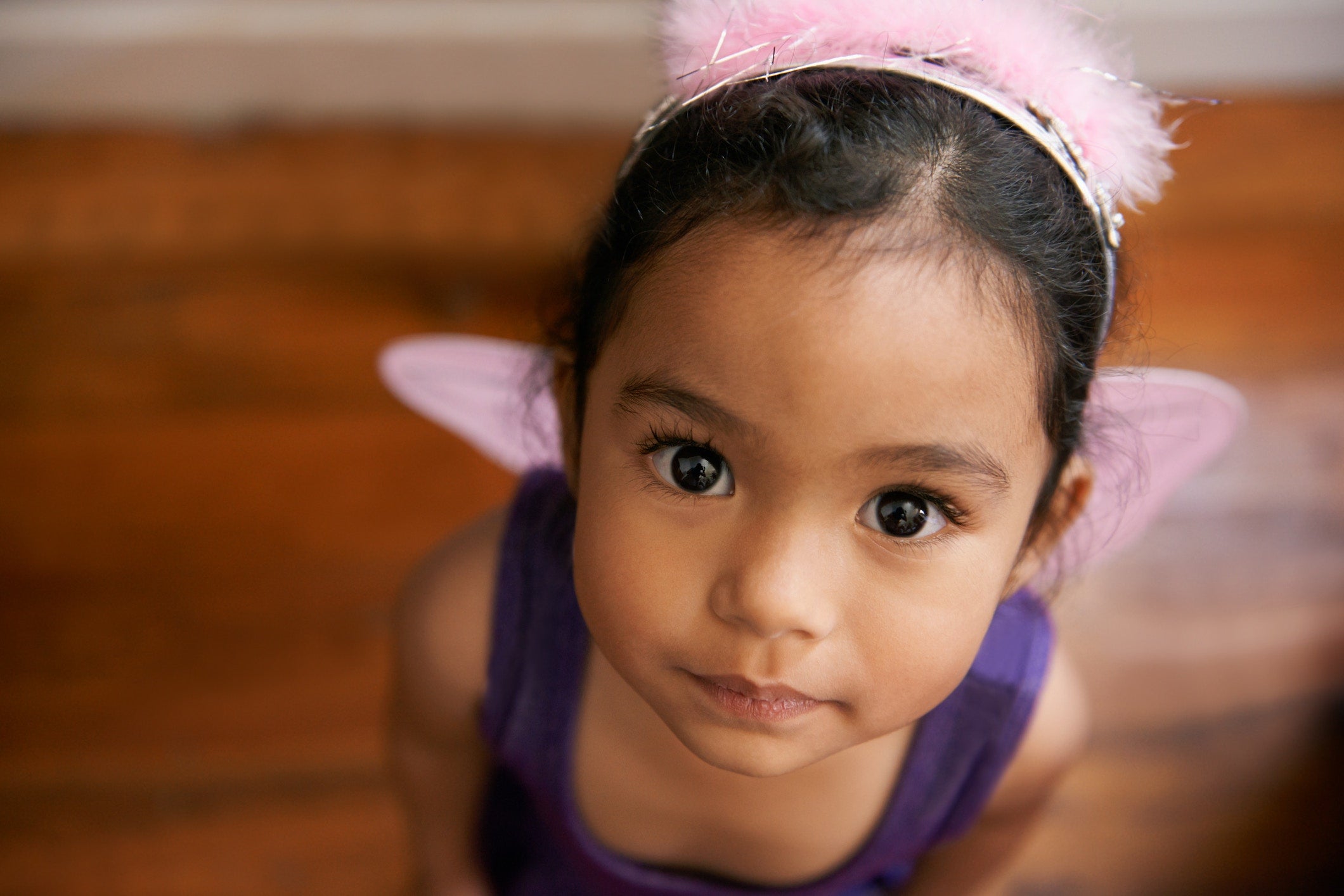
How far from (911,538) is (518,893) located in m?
0.54

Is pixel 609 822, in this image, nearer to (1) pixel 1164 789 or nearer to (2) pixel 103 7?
(1) pixel 1164 789

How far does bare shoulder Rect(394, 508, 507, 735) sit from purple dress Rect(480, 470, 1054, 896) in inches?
0.4

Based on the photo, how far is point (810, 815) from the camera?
0.76 meters

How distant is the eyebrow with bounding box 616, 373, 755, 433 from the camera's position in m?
0.51

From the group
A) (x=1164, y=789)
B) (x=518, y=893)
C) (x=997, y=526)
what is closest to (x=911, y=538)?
(x=997, y=526)

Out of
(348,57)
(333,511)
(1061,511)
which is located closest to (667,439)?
(1061,511)

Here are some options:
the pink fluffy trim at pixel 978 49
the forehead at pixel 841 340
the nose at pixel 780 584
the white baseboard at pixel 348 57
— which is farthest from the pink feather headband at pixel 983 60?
the white baseboard at pixel 348 57

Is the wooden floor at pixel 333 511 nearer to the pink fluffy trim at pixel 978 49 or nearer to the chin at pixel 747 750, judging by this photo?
the pink fluffy trim at pixel 978 49

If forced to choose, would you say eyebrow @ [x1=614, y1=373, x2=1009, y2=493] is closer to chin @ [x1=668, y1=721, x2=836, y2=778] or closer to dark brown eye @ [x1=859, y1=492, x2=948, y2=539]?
dark brown eye @ [x1=859, y1=492, x2=948, y2=539]

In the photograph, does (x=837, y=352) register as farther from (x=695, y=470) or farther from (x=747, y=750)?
(x=747, y=750)

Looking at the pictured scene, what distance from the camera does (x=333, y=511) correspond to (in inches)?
51.0

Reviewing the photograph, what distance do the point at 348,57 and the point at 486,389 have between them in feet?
3.46

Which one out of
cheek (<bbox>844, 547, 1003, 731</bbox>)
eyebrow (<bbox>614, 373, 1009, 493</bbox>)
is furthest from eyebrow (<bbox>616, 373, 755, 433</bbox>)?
cheek (<bbox>844, 547, 1003, 731</bbox>)

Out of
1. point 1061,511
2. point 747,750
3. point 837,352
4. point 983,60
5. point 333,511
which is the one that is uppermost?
point 983,60
